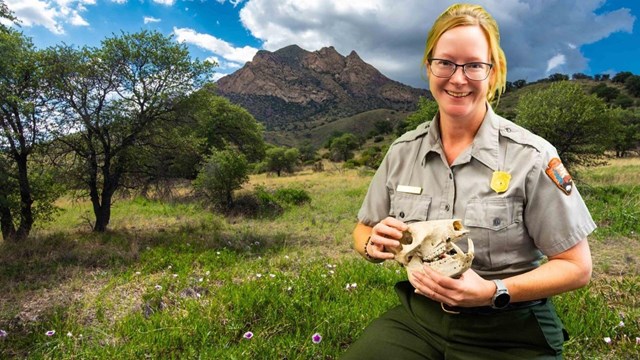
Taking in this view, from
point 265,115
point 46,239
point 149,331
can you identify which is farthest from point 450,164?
point 265,115

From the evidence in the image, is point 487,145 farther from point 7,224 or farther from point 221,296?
point 7,224

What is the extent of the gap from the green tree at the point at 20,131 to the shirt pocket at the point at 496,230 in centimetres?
1249

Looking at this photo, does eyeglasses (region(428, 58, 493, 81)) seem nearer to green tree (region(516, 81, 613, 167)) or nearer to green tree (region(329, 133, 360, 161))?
green tree (region(516, 81, 613, 167))

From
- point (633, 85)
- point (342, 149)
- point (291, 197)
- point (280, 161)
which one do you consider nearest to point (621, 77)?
point (633, 85)

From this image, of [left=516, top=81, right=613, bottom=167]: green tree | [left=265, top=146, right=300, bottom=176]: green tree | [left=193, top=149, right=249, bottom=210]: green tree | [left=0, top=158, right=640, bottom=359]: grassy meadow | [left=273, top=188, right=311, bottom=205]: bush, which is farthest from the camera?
[left=265, top=146, right=300, bottom=176]: green tree

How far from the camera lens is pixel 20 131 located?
1130 centimetres

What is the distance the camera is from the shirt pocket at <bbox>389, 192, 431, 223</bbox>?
2115 mm

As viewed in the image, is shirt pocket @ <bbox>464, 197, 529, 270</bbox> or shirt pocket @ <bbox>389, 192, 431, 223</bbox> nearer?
shirt pocket @ <bbox>464, 197, 529, 270</bbox>

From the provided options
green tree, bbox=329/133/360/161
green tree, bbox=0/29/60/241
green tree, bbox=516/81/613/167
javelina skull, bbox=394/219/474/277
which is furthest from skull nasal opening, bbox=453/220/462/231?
green tree, bbox=329/133/360/161

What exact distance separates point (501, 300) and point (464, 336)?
0.39 meters

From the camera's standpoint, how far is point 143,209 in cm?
1869

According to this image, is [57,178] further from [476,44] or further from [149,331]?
[476,44]

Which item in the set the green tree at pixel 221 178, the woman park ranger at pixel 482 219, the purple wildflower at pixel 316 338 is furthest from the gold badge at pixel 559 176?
the green tree at pixel 221 178

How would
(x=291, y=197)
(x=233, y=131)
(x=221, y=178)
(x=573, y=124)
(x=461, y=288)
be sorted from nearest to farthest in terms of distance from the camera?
(x=461, y=288)
(x=221, y=178)
(x=573, y=124)
(x=291, y=197)
(x=233, y=131)
